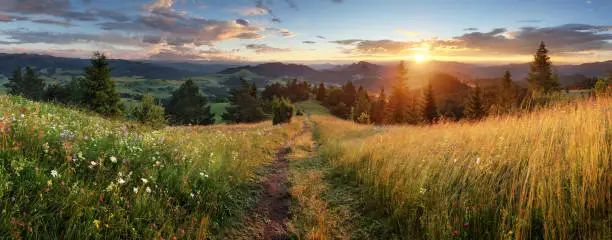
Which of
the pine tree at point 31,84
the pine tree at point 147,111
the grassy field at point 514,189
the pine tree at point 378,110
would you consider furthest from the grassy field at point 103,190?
the pine tree at point 31,84

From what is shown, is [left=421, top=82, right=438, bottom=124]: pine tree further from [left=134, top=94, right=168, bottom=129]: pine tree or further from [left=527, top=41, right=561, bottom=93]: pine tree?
[left=134, top=94, right=168, bottom=129]: pine tree

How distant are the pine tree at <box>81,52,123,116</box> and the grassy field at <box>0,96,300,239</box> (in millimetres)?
36349

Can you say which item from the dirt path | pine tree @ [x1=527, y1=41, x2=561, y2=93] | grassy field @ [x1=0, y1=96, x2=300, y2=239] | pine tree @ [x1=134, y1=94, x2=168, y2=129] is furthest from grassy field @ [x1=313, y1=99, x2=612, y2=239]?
pine tree @ [x1=527, y1=41, x2=561, y2=93]

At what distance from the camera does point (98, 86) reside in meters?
35.5

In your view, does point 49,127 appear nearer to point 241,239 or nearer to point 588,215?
point 241,239

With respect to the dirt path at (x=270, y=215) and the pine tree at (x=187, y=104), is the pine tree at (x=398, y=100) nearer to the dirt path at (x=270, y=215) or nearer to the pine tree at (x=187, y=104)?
the pine tree at (x=187, y=104)

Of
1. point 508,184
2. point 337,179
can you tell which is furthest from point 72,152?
point 508,184

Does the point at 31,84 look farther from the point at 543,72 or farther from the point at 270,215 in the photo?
the point at 543,72

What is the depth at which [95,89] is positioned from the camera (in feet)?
116

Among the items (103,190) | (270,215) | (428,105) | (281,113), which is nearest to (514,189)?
(270,215)

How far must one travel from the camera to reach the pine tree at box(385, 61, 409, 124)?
63959 mm

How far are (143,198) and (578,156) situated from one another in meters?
6.03

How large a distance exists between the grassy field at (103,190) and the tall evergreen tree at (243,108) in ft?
220

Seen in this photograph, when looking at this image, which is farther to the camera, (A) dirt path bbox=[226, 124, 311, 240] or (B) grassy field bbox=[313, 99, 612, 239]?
(A) dirt path bbox=[226, 124, 311, 240]
